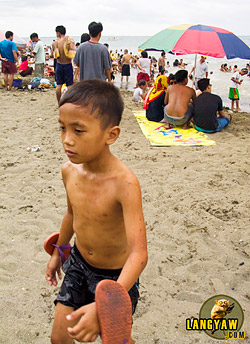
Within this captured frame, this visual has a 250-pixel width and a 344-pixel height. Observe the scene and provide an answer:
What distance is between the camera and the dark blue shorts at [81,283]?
63.9 inches

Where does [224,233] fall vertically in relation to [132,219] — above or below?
below

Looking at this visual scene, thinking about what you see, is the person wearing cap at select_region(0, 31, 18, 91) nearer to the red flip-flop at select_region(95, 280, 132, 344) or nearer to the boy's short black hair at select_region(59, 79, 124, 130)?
the boy's short black hair at select_region(59, 79, 124, 130)

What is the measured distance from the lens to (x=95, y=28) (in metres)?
5.70

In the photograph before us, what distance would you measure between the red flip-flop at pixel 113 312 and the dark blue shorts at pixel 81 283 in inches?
19.6

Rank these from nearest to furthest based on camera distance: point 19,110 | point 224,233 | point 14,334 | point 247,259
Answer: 1. point 14,334
2. point 247,259
3. point 224,233
4. point 19,110

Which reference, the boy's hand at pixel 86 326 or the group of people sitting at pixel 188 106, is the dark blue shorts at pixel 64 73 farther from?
the boy's hand at pixel 86 326

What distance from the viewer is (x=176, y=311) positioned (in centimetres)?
229

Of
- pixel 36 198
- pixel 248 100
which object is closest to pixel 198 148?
pixel 36 198

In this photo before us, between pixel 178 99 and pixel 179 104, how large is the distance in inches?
5.7

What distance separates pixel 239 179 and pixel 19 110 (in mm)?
5506

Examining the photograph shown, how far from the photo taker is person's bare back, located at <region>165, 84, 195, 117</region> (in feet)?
22.3

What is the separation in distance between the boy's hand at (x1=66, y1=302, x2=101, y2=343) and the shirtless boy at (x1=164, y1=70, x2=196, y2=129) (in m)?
6.09

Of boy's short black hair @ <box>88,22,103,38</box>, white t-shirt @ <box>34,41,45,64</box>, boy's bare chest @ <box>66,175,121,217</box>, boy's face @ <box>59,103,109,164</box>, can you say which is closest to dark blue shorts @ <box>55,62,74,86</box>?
boy's short black hair @ <box>88,22,103,38</box>

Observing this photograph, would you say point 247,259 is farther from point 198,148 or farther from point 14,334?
point 198,148
